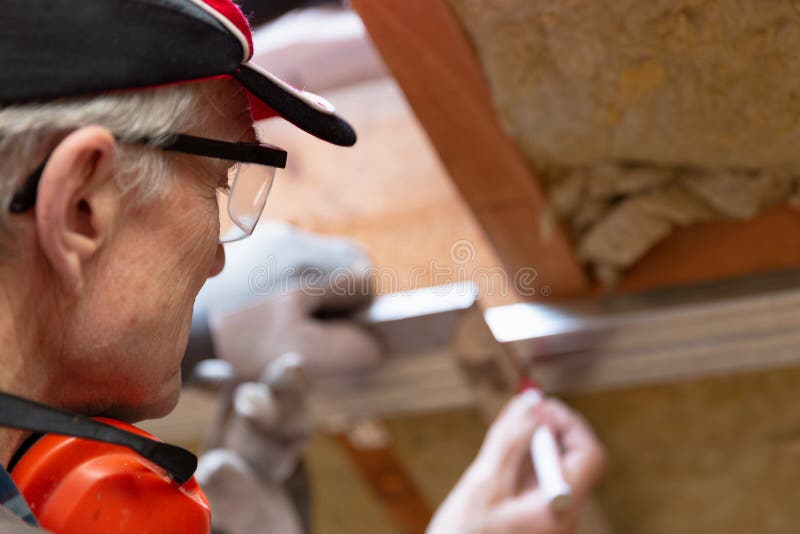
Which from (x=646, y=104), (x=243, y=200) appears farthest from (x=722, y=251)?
(x=243, y=200)

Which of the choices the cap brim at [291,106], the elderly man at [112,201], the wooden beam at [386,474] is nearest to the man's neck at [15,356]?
the elderly man at [112,201]

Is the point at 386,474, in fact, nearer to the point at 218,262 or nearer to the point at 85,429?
the point at 218,262

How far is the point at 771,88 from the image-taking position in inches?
45.4

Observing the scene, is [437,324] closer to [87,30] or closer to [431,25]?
[431,25]

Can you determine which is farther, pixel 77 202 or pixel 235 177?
pixel 235 177

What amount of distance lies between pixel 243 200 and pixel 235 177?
31 millimetres

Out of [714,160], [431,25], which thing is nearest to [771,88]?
[714,160]

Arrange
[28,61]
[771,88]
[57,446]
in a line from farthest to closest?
[771,88], [57,446], [28,61]

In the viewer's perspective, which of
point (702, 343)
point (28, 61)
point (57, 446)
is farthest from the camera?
point (702, 343)

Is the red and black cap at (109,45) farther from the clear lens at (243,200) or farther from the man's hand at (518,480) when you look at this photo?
the man's hand at (518,480)

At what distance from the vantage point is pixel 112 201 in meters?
0.76

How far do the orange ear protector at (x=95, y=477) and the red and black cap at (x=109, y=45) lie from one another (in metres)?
0.26

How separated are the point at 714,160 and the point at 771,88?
0.77 ft

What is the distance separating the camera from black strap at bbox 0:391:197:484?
73 cm
